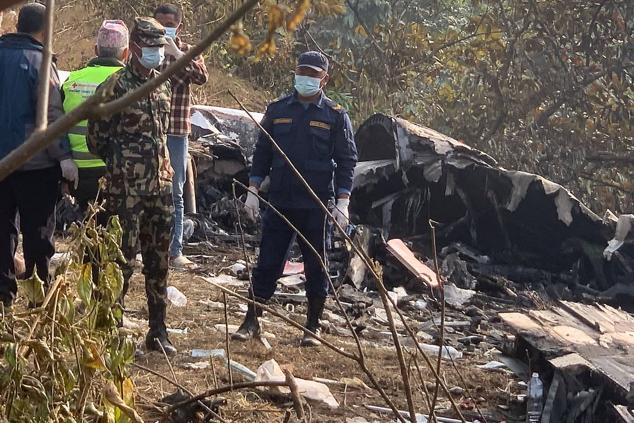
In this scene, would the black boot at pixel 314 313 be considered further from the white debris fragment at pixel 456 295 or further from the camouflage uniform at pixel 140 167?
the white debris fragment at pixel 456 295

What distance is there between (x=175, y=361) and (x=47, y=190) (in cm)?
117

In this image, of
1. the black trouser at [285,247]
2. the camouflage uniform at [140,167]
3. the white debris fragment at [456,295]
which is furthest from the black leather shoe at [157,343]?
the white debris fragment at [456,295]

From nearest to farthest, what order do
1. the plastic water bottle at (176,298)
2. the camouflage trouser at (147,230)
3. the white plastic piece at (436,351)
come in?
the camouflage trouser at (147,230) < the white plastic piece at (436,351) < the plastic water bottle at (176,298)

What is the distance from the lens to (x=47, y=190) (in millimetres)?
5426

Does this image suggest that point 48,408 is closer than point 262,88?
Yes

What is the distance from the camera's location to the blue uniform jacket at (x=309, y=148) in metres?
5.89

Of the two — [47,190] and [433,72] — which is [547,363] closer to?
[47,190]

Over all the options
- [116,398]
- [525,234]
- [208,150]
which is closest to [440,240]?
[525,234]

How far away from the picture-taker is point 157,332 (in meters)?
5.44

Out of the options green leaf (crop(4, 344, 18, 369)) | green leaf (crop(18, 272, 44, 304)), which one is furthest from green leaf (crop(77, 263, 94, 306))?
green leaf (crop(4, 344, 18, 369))

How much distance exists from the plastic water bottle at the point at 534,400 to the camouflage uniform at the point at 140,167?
81.3 inches

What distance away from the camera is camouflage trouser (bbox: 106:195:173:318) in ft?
16.8

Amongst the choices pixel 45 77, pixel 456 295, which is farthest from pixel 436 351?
pixel 45 77

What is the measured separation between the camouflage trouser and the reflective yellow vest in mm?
541
